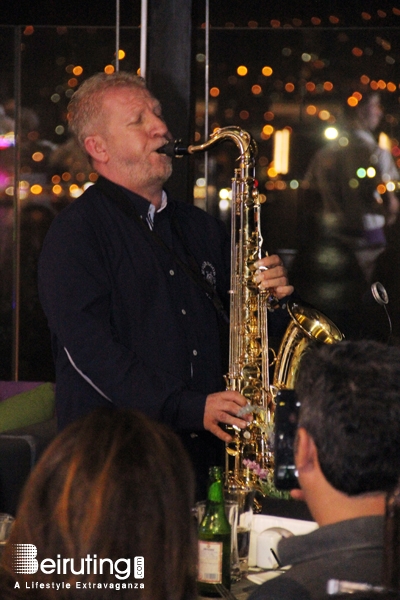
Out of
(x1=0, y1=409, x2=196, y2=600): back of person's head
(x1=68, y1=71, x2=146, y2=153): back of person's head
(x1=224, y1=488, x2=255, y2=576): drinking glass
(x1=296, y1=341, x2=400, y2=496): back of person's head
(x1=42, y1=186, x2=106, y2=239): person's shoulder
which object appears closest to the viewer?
(x1=0, y1=409, x2=196, y2=600): back of person's head

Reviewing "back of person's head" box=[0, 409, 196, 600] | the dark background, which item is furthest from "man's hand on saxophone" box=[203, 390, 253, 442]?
the dark background

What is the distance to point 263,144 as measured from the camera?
23.3ft

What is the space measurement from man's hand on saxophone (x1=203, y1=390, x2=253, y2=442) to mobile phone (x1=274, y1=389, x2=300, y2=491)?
1.09 metres

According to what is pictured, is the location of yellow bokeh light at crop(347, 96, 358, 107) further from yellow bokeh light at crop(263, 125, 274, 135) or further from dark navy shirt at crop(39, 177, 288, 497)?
dark navy shirt at crop(39, 177, 288, 497)

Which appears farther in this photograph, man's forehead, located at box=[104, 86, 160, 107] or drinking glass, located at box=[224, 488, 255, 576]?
man's forehead, located at box=[104, 86, 160, 107]

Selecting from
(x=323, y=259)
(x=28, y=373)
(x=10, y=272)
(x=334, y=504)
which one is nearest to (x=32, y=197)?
(x=10, y=272)

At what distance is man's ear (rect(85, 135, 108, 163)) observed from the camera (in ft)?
10.6

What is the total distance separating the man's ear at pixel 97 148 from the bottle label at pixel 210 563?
1611mm

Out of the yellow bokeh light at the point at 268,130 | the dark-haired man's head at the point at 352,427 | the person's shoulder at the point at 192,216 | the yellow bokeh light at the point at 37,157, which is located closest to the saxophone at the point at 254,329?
the person's shoulder at the point at 192,216

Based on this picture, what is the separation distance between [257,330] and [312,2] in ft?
12.1

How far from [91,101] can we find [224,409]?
3.96 ft

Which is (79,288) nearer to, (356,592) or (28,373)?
(356,592)

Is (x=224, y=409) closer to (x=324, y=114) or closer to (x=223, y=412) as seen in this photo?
(x=223, y=412)

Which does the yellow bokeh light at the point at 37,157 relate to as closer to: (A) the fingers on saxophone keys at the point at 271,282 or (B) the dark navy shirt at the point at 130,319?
(B) the dark navy shirt at the point at 130,319
